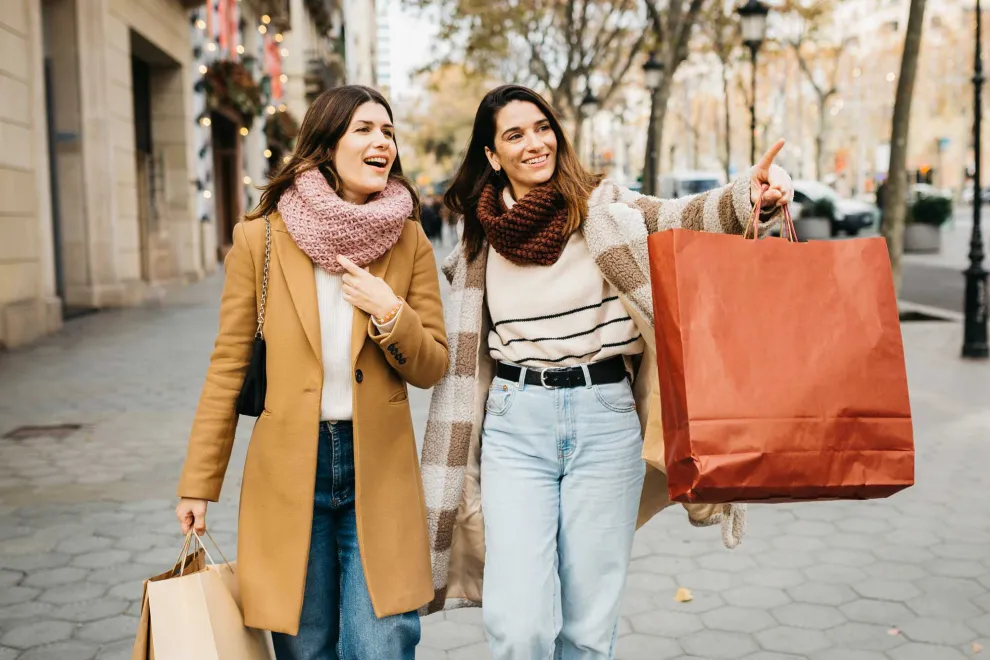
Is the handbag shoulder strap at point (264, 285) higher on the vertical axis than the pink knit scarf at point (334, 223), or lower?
lower

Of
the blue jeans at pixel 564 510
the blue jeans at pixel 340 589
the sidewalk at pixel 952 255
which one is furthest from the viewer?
the sidewalk at pixel 952 255

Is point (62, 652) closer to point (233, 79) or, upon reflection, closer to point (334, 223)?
point (334, 223)

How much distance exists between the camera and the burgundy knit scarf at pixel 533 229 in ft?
8.91

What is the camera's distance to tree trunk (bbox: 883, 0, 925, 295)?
12281 mm

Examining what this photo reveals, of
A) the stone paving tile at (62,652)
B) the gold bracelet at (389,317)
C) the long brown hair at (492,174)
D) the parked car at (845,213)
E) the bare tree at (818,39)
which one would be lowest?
the stone paving tile at (62,652)

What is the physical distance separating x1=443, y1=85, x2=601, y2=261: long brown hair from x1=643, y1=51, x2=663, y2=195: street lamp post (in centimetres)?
1746

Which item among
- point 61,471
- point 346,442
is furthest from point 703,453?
point 61,471

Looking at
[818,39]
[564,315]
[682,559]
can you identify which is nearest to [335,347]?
[564,315]

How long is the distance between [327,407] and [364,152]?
25.9 inches

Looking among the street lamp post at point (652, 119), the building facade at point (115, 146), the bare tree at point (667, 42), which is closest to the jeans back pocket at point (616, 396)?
the building facade at point (115, 146)

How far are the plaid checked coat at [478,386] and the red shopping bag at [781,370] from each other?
36 centimetres

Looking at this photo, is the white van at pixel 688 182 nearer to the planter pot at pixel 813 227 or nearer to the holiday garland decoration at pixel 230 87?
the planter pot at pixel 813 227

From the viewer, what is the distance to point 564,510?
8.93 feet

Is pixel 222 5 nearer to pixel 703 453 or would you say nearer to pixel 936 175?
pixel 703 453
